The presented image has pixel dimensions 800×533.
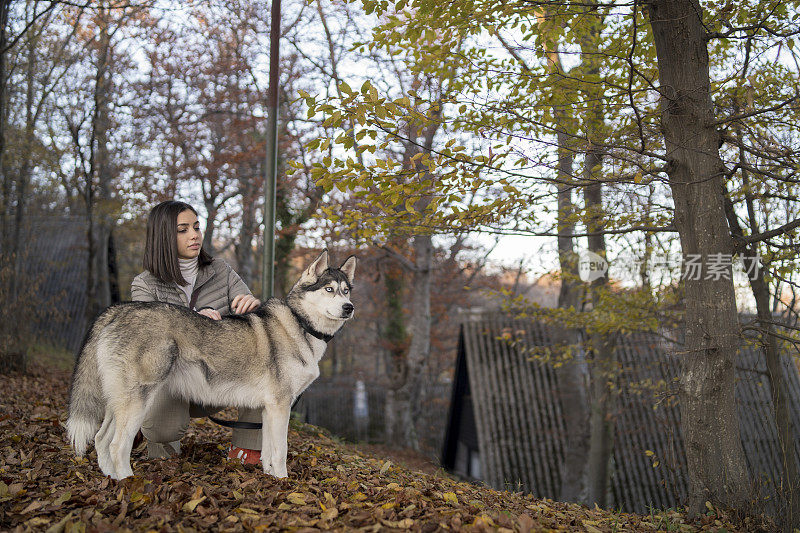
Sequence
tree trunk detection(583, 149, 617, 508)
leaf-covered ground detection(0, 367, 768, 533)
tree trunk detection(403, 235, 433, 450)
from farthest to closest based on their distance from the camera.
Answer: tree trunk detection(403, 235, 433, 450)
tree trunk detection(583, 149, 617, 508)
leaf-covered ground detection(0, 367, 768, 533)

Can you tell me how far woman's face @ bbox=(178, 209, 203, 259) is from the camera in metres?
4.73

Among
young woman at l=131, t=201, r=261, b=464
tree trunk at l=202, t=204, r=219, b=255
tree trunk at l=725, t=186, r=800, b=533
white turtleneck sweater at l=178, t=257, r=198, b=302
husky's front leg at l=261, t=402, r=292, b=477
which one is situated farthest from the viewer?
tree trunk at l=202, t=204, r=219, b=255

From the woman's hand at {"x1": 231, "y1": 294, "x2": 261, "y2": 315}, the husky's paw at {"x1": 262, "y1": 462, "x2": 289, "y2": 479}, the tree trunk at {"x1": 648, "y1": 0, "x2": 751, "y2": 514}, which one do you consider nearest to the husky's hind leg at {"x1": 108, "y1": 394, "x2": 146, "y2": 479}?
the husky's paw at {"x1": 262, "y1": 462, "x2": 289, "y2": 479}

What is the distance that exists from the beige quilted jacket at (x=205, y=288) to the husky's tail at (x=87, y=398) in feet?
2.08

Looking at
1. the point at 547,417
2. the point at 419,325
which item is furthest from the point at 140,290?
the point at 419,325

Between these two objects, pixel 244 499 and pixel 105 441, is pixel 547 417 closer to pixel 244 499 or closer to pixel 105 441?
pixel 244 499

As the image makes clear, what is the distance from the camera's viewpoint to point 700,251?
5223 mm

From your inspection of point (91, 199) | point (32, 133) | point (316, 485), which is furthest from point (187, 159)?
point (316, 485)

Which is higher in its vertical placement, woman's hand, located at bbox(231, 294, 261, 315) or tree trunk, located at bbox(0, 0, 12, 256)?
tree trunk, located at bbox(0, 0, 12, 256)

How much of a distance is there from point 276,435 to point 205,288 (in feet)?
4.87

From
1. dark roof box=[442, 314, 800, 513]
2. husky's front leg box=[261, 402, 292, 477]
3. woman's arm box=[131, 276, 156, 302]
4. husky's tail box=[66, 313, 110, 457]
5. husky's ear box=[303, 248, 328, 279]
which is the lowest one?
dark roof box=[442, 314, 800, 513]

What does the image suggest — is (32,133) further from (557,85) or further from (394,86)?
(557,85)

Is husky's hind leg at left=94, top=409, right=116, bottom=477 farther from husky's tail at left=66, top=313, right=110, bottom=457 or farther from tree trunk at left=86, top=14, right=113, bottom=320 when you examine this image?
tree trunk at left=86, top=14, right=113, bottom=320

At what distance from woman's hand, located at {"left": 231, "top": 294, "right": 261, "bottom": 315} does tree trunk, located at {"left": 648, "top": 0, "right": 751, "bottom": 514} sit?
12.3ft
